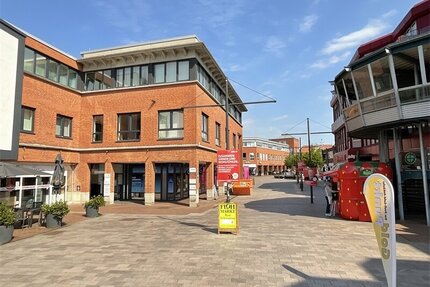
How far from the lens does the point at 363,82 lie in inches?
576

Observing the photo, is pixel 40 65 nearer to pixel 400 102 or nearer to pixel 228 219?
pixel 228 219

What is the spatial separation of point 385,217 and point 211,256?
473 cm

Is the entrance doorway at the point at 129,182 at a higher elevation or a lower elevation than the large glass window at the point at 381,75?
lower

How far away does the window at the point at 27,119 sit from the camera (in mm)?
18703

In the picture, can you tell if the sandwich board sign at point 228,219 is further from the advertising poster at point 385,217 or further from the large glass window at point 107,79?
the large glass window at point 107,79

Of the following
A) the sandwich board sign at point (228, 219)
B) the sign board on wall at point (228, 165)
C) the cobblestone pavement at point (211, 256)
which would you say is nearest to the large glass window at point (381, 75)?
the cobblestone pavement at point (211, 256)

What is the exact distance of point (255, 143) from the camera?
84000mm

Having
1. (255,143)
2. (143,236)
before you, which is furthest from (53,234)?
(255,143)

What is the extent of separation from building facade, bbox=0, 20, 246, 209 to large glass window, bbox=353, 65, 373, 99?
8181mm

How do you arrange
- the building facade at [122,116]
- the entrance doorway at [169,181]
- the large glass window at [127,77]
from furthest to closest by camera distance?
the entrance doorway at [169,181] → the large glass window at [127,77] → the building facade at [122,116]

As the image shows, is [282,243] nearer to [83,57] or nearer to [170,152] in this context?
[170,152]

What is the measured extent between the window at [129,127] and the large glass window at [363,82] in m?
14.8

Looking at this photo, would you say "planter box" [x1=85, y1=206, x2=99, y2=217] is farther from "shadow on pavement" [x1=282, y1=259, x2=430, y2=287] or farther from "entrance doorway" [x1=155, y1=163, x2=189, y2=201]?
"shadow on pavement" [x1=282, y1=259, x2=430, y2=287]

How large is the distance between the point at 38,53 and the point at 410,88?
832 inches
